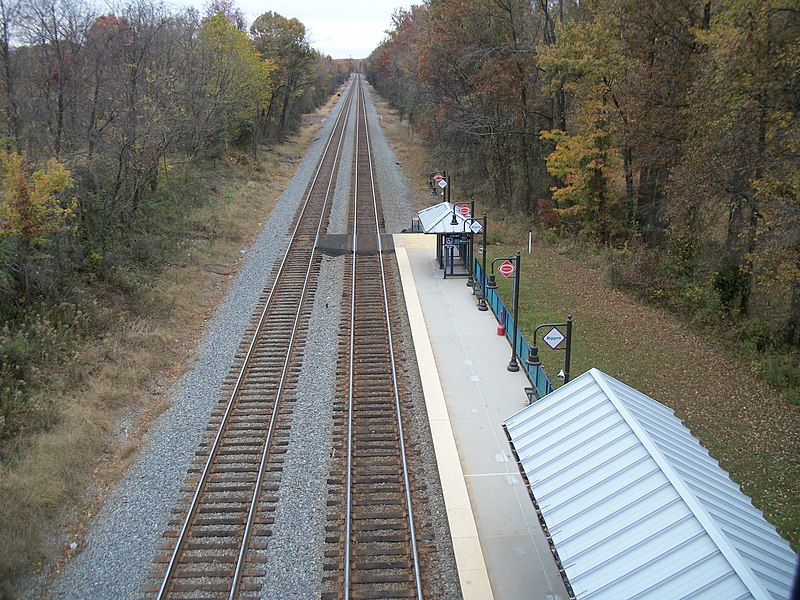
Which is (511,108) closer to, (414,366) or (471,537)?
(414,366)

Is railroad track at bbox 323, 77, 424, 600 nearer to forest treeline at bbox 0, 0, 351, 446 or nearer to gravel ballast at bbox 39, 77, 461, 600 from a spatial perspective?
gravel ballast at bbox 39, 77, 461, 600

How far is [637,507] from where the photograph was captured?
7.02m

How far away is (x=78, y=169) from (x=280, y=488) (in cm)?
1321

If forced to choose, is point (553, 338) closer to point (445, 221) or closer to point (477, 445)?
point (477, 445)

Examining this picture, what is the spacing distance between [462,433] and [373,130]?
60.3 meters

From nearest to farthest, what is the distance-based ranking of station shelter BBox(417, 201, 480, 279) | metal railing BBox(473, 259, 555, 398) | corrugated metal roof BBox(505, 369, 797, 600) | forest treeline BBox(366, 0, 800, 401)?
corrugated metal roof BBox(505, 369, 797, 600), metal railing BBox(473, 259, 555, 398), forest treeline BBox(366, 0, 800, 401), station shelter BBox(417, 201, 480, 279)

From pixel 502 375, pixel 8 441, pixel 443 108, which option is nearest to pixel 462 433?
pixel 502 375

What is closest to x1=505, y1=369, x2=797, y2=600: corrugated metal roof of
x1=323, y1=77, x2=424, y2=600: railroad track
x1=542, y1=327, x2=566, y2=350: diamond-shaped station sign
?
x1=323, y1=77, x2=424, y2=600: railroad track

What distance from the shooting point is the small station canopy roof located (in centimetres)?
2233

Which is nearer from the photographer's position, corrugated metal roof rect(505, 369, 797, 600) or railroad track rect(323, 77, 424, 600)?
corrugated metal roof rect(505, 369, 797, 600)

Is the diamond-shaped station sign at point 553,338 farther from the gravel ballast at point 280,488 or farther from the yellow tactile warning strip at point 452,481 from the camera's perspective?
the gravel ballast at point 280,488

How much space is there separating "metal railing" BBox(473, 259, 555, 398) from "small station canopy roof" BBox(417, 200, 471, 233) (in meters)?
1.58

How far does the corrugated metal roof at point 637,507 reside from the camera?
610 cm

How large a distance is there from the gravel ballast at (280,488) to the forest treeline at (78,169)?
9.60ft
